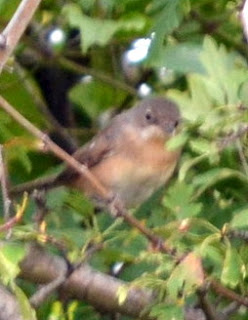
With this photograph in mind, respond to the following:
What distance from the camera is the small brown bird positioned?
4.84 m

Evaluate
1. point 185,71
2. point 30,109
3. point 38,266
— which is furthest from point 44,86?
point 38,266

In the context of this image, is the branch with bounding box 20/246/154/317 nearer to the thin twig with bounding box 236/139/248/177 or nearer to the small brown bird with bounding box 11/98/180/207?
the thin twig with bounding box 236/139/248/177

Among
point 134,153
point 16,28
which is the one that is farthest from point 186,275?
point 134,153

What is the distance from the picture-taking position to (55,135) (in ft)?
15.2

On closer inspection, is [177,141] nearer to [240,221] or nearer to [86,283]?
[240,221]

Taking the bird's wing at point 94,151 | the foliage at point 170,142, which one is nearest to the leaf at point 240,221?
the foliage at point 170,142

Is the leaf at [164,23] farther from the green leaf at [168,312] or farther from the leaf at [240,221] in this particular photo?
the green leaf at [168,312]

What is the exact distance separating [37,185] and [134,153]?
1230 mm

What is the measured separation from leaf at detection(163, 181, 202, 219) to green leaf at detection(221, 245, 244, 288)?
0.24 metres

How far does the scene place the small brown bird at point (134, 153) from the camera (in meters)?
4.84

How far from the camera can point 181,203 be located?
11.2ft

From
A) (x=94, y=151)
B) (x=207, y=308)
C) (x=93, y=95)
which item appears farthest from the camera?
(x=94, y=151)

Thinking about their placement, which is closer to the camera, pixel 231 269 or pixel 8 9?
pixel 231 269

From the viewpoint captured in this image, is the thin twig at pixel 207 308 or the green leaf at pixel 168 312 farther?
the thin twig at pixel 207 308
